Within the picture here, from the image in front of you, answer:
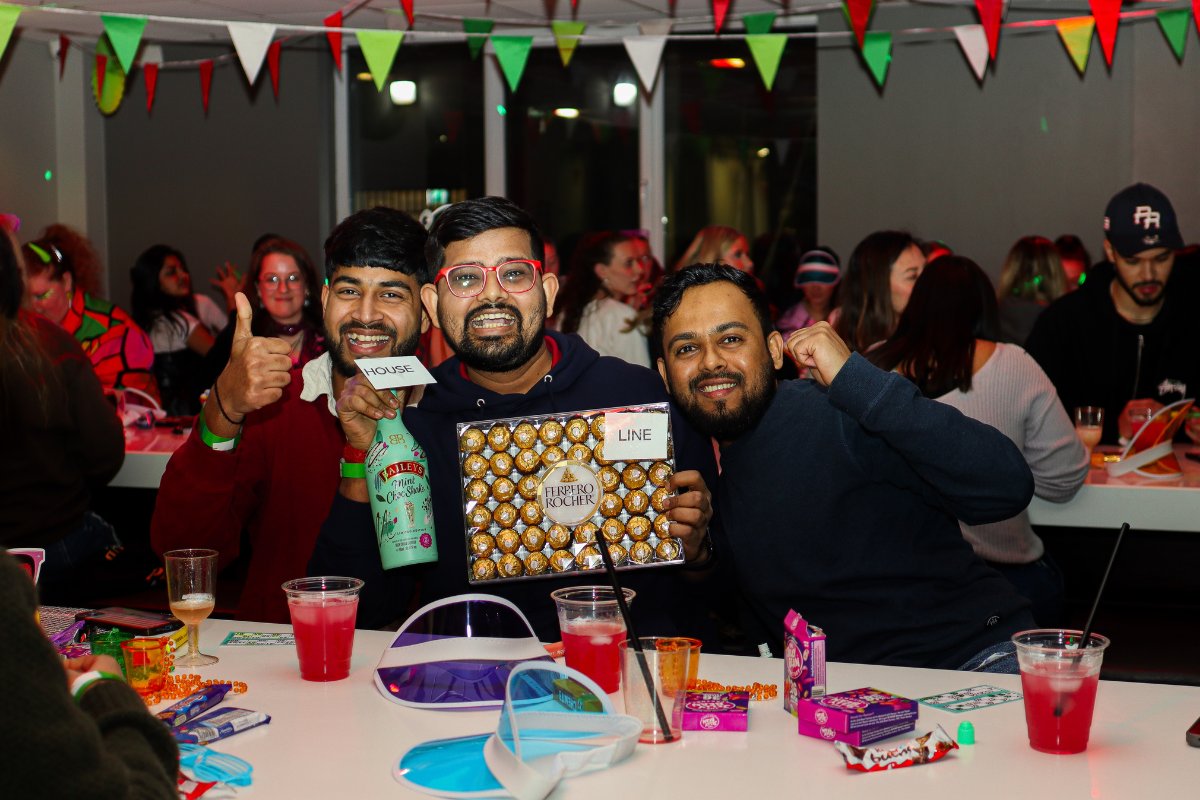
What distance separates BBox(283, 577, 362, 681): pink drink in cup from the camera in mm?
1703

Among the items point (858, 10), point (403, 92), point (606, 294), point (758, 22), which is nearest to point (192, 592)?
point (606, 294)

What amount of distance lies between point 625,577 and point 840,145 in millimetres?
5932

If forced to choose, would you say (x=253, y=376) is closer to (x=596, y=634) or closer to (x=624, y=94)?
(x=596, y=634)

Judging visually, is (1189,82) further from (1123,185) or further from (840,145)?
(840,145)

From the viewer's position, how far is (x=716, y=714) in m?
1.48

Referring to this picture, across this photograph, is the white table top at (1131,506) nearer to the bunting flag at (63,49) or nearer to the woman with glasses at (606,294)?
the woman with glasses at (606,294)

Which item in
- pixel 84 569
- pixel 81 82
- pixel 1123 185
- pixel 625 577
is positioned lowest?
pixel 84 569

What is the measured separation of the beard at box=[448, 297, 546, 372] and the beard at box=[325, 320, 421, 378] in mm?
236

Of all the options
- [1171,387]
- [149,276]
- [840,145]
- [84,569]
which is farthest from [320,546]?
[840,145]

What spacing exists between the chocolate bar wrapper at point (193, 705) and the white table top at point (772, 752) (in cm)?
3

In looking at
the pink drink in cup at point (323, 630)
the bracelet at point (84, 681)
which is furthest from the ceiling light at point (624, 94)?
the bracelet at point (84, 681)

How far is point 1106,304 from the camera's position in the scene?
453cm

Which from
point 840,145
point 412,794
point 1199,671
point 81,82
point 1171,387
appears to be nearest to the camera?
point 412,794

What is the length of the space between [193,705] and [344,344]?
105 cm
